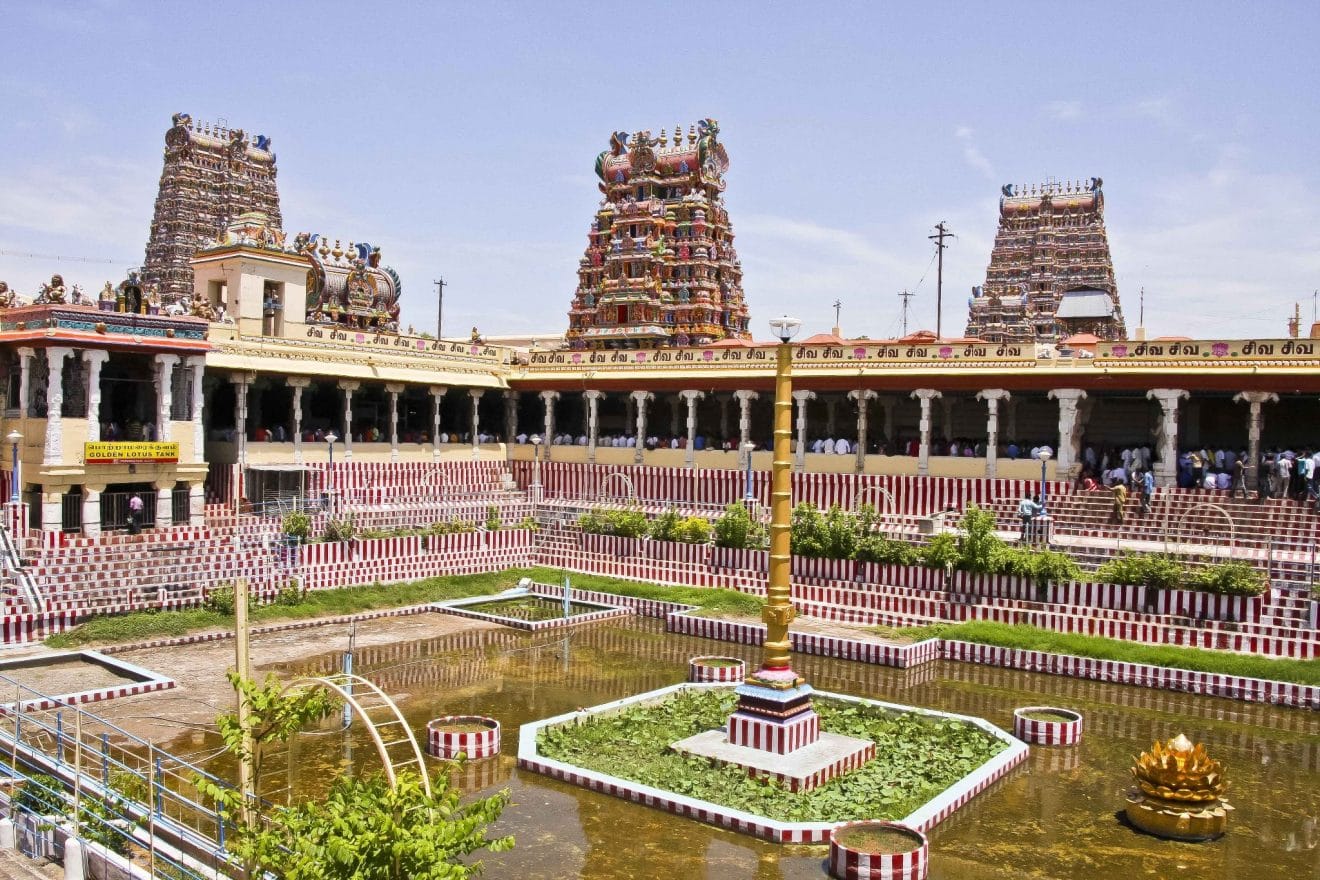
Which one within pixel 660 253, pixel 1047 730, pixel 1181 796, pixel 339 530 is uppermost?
pixel 660 253

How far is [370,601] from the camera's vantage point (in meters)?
23.8

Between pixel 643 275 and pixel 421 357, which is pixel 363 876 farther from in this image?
pixel 643 275

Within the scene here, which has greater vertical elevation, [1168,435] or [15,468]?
[1168,435]

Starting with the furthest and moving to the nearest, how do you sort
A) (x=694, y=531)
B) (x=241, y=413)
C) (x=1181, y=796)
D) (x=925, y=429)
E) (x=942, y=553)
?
(x=925, y=429) < (x=241, y=413) < (x=694, y=531) < (x=942, y=553) < (x=1181, y=796)

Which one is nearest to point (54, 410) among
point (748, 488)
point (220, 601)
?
point (220, 601)

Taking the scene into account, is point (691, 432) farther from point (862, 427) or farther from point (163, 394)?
point (163, 394)

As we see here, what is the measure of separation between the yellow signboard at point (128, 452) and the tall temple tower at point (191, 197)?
3020 centimetres

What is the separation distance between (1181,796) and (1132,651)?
769 centimetres

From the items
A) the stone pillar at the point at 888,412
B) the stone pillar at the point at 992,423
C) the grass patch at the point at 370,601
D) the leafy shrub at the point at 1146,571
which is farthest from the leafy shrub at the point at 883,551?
the stone pillar at the point at 888,412

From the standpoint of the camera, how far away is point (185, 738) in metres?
14.4

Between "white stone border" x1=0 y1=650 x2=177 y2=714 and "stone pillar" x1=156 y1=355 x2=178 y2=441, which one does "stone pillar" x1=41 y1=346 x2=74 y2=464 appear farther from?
"white stone border" x1=0 y1=650 x2=177 y2=714

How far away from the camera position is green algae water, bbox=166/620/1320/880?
10.6m

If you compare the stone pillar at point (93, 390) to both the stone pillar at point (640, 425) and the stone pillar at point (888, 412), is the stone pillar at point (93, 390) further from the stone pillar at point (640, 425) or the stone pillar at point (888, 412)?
the stone pillar at point (888, 412)

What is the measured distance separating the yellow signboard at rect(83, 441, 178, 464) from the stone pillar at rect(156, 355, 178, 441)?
435mm
